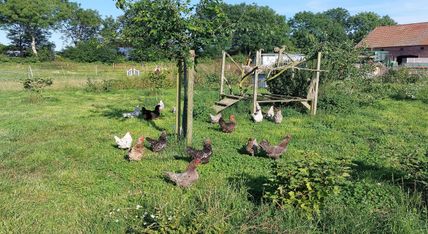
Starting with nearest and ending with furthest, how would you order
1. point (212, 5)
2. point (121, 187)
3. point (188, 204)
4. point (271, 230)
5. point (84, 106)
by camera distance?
point (271, 230), point (188, 204), point (121, 187), point (212, 5), point (84, 106)

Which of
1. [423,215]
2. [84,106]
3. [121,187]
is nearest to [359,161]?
[423,215]

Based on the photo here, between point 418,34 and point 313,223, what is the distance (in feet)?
159

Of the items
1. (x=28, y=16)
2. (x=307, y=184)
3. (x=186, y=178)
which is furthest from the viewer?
(x=28, y=16)

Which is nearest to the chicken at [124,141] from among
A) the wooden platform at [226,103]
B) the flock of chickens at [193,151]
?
the flock of chickens at [193,151]

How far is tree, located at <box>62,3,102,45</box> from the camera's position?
257 feet

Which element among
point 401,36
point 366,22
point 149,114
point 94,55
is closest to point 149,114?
point 149,114

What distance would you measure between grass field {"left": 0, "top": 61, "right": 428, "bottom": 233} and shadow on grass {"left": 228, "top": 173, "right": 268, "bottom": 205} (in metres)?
0.02

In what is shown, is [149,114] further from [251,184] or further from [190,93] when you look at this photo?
[251,184]

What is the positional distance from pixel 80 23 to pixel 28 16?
12977 millimetres

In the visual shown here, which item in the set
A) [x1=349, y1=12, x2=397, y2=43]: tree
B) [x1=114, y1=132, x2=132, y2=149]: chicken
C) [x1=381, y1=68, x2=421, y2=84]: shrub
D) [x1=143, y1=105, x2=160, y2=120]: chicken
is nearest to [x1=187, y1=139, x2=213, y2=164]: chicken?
[x1=114, y1=132, x2=132, y2=149]: chicken

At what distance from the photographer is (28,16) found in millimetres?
67875

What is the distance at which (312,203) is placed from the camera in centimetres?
375

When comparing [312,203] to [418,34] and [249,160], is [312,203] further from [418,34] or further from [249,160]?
[418,34]

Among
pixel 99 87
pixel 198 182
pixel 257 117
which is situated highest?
pixel 99 87
